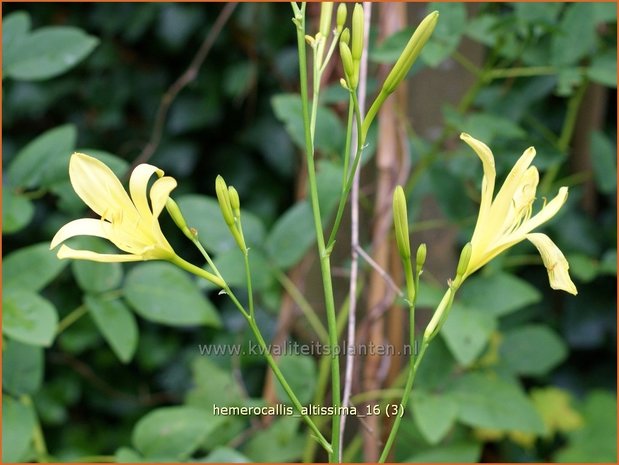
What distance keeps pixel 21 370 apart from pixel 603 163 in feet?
2.41

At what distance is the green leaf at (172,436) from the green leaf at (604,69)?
0.53 m

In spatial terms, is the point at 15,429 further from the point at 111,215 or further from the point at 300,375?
the point at 111,215

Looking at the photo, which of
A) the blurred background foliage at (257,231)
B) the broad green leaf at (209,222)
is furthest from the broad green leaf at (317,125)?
the broad green leaf at (209,222)

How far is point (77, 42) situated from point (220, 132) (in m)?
0.46

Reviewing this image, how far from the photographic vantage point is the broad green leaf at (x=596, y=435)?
3.09ft

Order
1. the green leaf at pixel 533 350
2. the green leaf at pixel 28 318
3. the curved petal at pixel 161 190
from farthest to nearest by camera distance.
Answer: the green leaf at pixel 533 350
the green leaf at pixel 28 318
the curved petal at pixel 161 190

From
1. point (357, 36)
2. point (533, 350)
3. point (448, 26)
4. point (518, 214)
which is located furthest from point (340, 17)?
point (533, 350)

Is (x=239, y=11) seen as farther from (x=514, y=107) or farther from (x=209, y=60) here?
(x=514, y=107)

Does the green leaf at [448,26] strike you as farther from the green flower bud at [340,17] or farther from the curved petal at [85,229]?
the curved petal at [85,229]

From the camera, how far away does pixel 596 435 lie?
3.32ft

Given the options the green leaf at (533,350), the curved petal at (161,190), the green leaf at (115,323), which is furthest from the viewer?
the green leaf at (533,350)

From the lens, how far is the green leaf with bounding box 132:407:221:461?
2.32 feet

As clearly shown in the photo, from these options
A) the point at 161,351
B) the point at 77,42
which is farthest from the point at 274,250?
the point at 161,351

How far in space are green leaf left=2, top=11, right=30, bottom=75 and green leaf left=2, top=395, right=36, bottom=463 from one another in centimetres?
36
